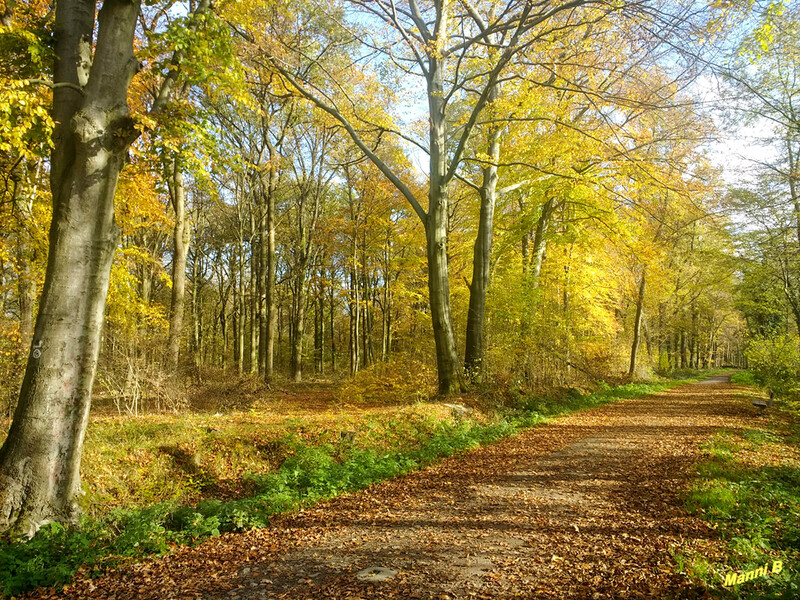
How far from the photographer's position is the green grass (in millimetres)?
Result: 2937

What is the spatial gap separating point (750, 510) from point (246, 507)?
5.31 metres

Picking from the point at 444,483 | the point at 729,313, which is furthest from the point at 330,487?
the point at 729,313

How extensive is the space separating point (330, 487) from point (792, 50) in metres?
9.79

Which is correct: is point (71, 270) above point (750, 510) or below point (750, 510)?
above

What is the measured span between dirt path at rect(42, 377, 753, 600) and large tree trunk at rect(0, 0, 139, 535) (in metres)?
1.23

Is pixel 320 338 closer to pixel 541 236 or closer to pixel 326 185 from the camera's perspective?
pixel 326 185

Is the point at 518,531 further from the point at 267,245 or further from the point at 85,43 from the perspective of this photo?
→ the point at 267,245

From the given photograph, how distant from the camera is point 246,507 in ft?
15.7

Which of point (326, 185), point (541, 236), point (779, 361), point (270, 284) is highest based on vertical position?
point (326, 185)

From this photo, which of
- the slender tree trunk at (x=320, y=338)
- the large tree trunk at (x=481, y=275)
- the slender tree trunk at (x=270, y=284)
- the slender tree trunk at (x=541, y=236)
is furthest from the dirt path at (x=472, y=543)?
the slender tree trunk at (x=320, y=338)

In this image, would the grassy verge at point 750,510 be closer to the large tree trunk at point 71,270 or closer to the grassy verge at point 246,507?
the grassy verge at point 246,507

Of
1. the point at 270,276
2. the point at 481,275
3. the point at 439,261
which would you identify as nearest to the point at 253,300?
the point at 270,276

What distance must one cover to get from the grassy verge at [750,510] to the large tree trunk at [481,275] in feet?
18.0

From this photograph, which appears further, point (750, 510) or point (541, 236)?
point (541, 236)
